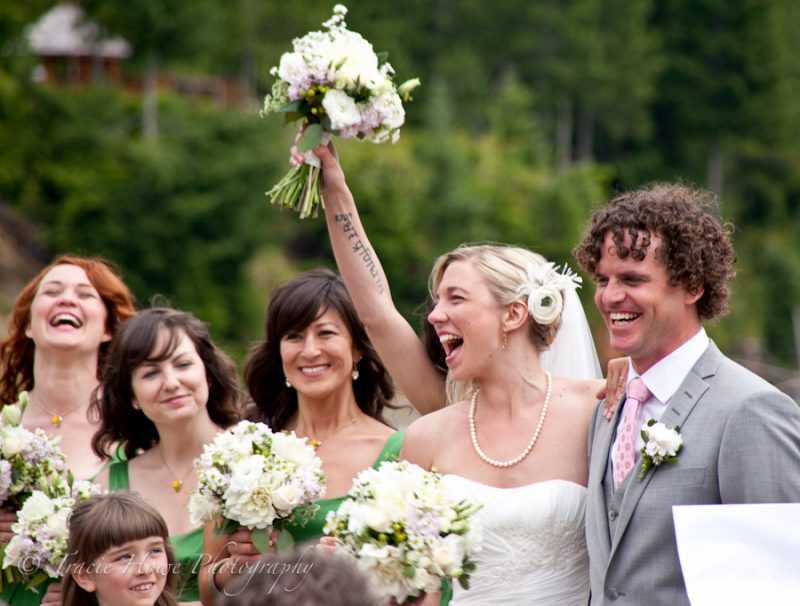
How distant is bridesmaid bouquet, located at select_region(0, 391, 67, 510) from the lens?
20.6 feet

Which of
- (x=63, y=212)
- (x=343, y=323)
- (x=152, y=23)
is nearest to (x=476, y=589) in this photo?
(x=343, y=323)

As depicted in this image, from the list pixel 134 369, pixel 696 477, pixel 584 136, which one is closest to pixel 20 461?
pixel 134 369

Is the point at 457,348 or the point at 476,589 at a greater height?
the point at 457,348

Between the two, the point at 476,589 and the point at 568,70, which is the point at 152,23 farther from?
the point at 476,589

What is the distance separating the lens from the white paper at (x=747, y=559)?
4367mm

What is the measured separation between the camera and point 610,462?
5.07m

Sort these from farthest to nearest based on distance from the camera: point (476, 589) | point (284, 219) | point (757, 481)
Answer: point (284, 219) → point (476, 589) → point (757, 481)

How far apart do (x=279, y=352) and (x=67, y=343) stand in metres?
1.46

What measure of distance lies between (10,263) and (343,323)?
101 ft

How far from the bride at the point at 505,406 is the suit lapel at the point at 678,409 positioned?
0.71 metres

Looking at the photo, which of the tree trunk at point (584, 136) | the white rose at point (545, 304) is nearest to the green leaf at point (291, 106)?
the white rose at point (545, 304)

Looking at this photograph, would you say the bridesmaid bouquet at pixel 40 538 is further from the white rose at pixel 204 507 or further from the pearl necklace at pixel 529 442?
the pearl necklace at pixel 529 442

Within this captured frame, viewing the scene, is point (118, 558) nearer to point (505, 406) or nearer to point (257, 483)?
point (257, 483)

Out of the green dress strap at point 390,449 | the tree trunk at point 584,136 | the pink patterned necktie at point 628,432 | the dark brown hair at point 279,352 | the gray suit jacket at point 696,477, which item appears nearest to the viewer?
the gray suit jacket at point 696,477
